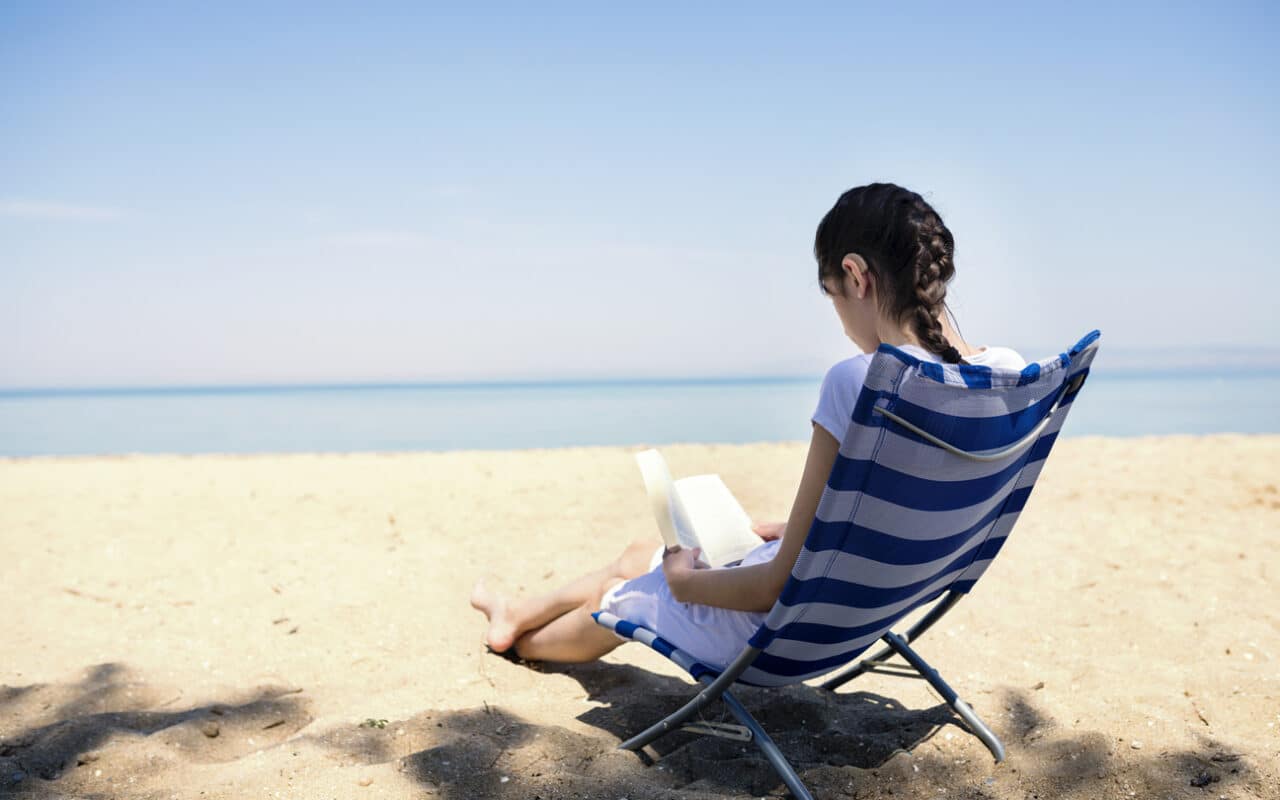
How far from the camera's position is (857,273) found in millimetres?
2141

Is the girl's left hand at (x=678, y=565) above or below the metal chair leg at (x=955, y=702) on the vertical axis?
above

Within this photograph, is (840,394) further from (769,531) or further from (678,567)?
(769,531)

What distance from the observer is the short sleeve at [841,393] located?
1979mm

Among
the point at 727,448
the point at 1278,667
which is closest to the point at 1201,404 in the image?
the point at 727,448

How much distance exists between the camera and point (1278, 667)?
11.1 ft

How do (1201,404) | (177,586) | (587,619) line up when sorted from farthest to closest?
1. (1201,404)
2. (177,586)
3. (587,619)

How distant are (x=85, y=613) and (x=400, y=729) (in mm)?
2391

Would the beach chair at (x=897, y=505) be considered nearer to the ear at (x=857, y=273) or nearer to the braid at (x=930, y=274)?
the braid at (x=930, y=274)

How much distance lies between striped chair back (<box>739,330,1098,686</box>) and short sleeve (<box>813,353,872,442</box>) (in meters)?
0.09

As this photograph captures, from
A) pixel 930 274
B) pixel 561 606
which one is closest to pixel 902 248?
pixel 930 274

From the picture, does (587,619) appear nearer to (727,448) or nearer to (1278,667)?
(1278,667)

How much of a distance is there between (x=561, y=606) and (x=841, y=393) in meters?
1.65

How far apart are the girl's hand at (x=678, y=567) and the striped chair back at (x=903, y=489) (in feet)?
0.85

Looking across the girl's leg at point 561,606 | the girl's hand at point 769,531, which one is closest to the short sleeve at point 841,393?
the girl's hand at point 769,531
